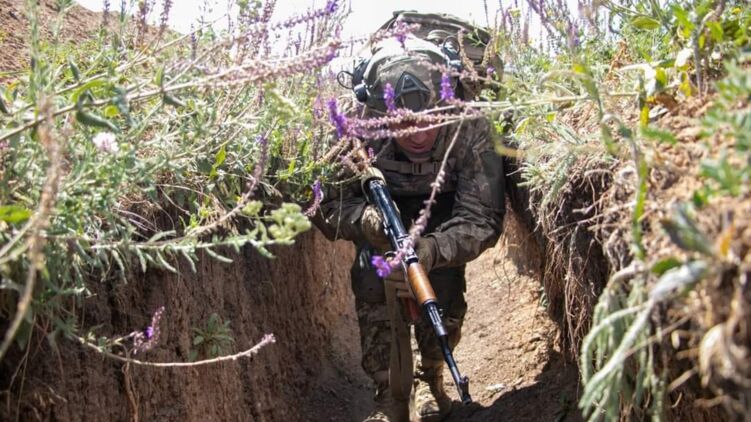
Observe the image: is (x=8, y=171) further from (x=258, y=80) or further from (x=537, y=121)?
(x=537, y=121)

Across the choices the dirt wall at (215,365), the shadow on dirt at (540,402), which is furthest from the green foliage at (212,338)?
the shadow on dirt at (540,402)

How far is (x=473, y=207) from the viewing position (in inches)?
170

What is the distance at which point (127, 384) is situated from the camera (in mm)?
2953

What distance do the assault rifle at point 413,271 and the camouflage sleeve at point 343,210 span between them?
120 millimetres

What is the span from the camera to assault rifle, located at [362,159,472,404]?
143 inches

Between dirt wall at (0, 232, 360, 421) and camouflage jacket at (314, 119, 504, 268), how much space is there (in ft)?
1.65

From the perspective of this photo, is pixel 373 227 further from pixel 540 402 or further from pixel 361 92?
pixel 540 402

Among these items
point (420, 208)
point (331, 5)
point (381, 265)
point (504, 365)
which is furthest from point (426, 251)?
point (381, 265)

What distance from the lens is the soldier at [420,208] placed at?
4203 millimetres

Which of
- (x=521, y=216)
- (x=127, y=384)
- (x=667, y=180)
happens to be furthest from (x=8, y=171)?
(x=521, y=216)

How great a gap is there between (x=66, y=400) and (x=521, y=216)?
262 centimetres

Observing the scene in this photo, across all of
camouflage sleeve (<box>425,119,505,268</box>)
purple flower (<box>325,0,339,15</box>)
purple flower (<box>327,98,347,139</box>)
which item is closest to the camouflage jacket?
camouflage sleeve (<box>425,119,505,268</box>)

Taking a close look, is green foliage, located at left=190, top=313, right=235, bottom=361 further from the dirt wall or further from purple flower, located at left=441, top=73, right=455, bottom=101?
purple flower, located at left=441, top=73, right=455, bottom=101

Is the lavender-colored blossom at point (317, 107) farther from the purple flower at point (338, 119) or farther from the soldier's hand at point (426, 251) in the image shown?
the soldier's hand at point (426, 251)
